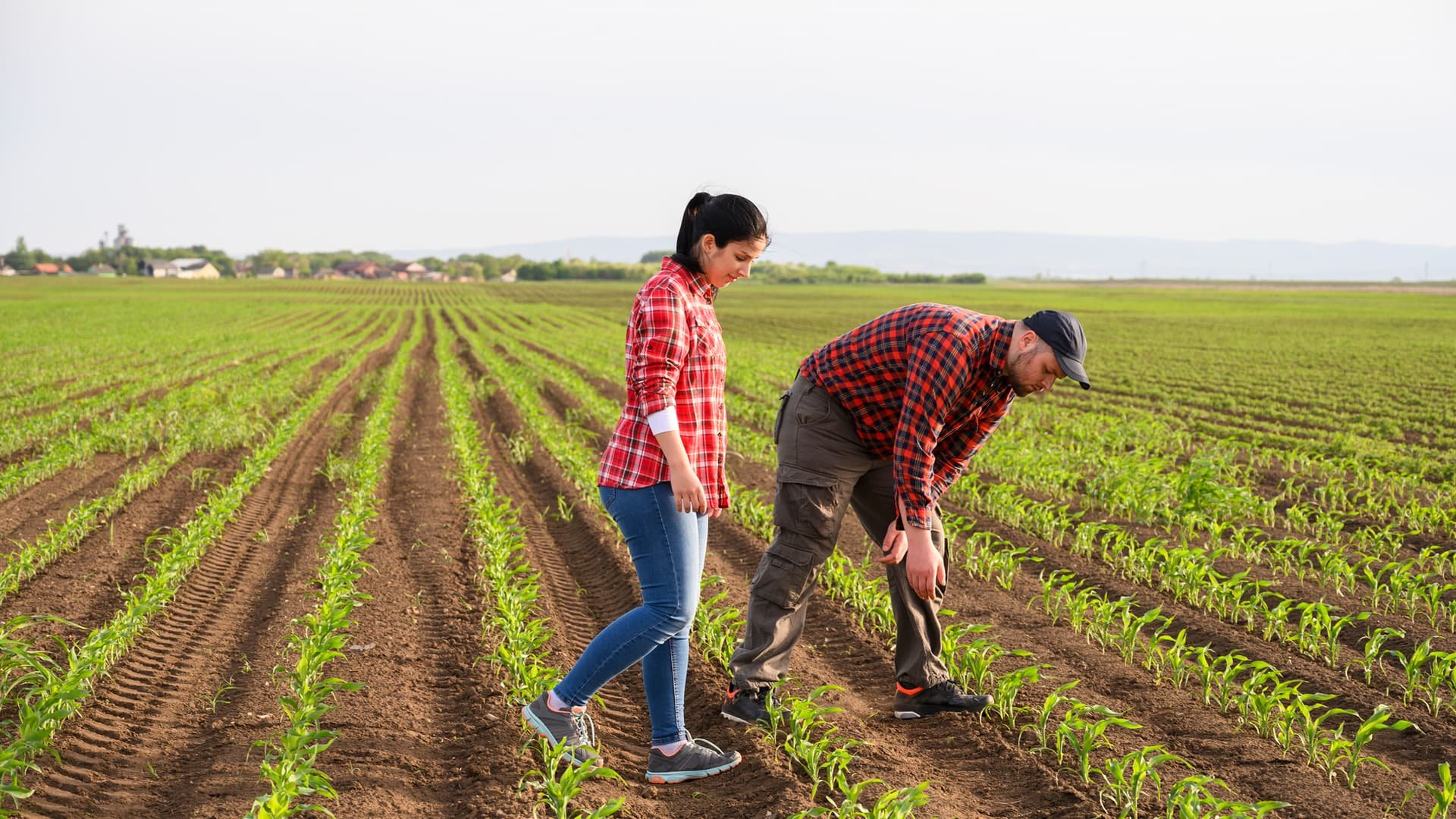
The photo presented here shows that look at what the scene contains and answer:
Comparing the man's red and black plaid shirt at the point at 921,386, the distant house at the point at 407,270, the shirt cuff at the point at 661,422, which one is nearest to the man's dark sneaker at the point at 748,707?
the man's red and black plaid shirt at the point at 921,386

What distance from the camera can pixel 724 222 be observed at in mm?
3084

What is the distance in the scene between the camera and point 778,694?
4250mm

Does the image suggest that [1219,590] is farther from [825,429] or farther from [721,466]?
[721,466]

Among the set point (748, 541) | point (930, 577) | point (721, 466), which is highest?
point (721, 466)

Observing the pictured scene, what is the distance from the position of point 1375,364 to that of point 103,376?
27.7m

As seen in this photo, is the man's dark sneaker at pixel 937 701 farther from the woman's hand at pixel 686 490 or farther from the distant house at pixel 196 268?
the distant house at pixel 196 268

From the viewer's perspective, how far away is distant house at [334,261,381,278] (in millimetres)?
135250

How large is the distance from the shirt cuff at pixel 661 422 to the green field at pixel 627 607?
113 cm

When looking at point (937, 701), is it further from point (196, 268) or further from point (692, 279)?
point (196, 268)

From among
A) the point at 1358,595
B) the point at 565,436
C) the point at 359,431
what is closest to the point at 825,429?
the point at 1358,595

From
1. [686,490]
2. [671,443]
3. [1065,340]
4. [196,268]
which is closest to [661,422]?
[671,443]

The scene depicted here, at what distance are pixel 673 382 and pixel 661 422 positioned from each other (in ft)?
0.42

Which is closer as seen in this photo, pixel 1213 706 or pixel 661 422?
pixel 661 422

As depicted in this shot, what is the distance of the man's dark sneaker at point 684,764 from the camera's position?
355 centimetres
